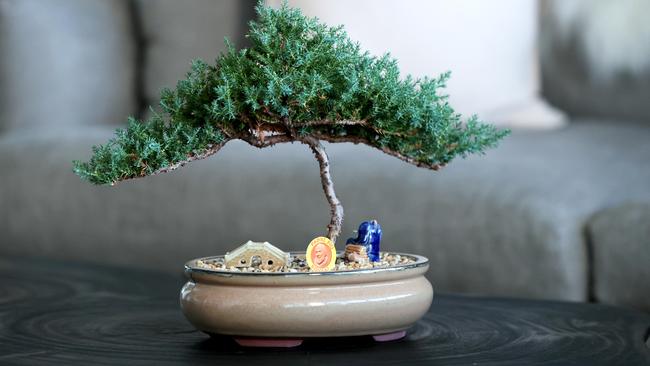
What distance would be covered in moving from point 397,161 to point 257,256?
3.12 ft

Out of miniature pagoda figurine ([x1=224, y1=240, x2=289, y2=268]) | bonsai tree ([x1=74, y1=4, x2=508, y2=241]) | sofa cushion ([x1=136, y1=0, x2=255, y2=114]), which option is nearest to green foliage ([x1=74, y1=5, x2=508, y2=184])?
bonsai tree ([x1=74, y1=4, x2=508, y2=241])

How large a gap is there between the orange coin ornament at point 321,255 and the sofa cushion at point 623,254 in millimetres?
781

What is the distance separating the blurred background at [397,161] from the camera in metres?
1.66

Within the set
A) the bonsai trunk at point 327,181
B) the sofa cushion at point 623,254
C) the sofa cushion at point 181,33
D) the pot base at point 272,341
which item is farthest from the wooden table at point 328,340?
the sofa cushion at point 181,33

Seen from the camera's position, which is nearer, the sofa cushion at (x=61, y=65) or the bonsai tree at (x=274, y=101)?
the bonsai tree at (x=274, y=101)

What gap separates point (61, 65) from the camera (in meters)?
2.62

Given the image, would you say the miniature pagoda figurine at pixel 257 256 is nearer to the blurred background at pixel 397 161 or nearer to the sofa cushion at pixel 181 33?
the blurred background at pixel 397 161

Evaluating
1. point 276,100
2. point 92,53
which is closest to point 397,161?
point 276,100

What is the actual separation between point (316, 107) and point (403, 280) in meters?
0.19

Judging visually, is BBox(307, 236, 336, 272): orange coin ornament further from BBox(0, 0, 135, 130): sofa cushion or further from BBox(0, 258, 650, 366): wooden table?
BBox(0, 0, 135, 130): sofa cushion

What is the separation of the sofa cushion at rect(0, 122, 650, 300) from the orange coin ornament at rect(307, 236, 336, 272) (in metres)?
0.78

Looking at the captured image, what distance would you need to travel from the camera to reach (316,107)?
938 millimetres

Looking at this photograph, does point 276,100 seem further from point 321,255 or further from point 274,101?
point 321,255

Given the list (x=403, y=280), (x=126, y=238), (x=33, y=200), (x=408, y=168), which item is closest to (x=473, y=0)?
(x=408, y=168)
